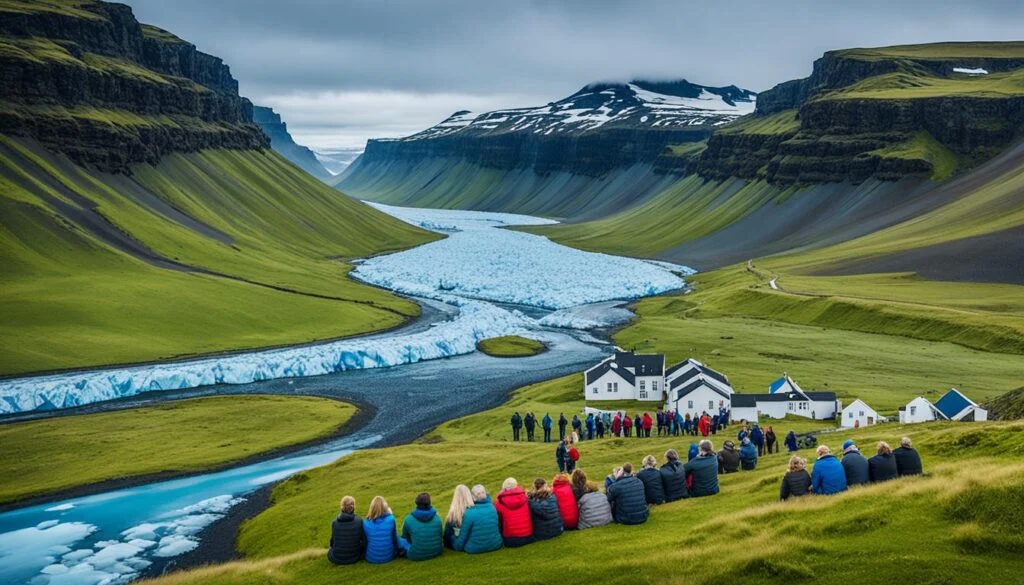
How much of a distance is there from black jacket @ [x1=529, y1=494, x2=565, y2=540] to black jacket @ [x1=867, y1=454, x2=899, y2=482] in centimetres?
886

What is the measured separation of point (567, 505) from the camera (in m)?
25.4

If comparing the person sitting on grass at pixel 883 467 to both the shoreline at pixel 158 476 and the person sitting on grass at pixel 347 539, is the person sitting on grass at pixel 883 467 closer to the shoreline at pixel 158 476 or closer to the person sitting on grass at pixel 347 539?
the person sitting on grass at pixel 347 539

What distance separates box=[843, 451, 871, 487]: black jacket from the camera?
25625 millimetres

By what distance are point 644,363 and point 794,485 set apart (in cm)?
5370

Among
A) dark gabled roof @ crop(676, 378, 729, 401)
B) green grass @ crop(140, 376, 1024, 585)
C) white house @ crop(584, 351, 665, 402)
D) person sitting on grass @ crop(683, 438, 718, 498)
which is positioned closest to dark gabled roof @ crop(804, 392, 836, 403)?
dark gabled roof @ crop(676, 378, 729, 401)

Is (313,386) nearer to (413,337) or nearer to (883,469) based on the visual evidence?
(413,337)

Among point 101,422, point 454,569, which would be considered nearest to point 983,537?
point 454,569

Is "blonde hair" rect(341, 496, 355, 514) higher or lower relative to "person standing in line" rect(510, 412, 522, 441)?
higher

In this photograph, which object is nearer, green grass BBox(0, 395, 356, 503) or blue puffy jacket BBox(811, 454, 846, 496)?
blue puffy jacket BBox(811, 454, 846, 496)

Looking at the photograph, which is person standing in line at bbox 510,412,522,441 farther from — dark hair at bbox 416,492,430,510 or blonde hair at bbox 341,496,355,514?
dark hair at bbox 416,492,430,510

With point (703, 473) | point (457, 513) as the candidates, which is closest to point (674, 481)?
point (703, 473)

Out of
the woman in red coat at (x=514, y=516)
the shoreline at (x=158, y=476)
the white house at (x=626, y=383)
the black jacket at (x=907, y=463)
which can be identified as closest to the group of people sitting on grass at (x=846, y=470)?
the black jacket at (x=907, y=463)

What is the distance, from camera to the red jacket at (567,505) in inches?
1000

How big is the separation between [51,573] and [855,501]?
126 ft
